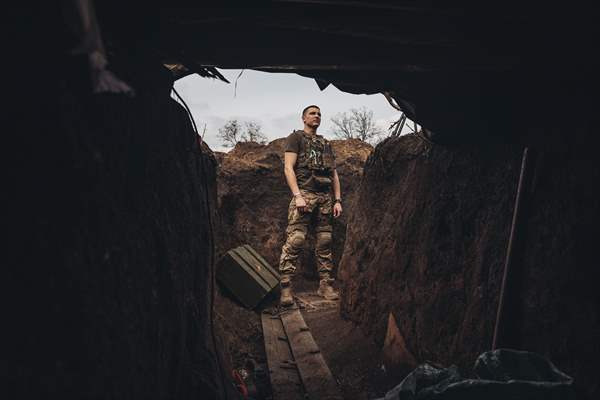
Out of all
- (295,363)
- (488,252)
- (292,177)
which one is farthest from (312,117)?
(488,252)

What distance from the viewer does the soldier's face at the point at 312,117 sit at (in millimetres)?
5430

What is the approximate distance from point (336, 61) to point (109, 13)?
1.03 metres

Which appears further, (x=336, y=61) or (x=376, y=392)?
(x=376, y=392)

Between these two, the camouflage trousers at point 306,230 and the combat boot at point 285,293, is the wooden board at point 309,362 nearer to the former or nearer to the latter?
the combat boot at point 285,293

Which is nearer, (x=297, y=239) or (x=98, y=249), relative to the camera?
(x=98, y=249)

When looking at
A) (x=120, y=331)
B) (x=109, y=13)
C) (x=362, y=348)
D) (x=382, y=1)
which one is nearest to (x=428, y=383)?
(x=120, y=331)

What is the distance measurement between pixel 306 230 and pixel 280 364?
2.20 m

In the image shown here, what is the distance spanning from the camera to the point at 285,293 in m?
5.22

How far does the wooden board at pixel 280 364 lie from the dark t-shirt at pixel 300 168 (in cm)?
175

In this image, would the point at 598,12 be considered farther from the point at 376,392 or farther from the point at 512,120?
the point at 376,392

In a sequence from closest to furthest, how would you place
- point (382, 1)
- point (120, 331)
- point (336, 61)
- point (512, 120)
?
point (120, 331) < point (382, 1) < point (336, 61) < point (512, 120)

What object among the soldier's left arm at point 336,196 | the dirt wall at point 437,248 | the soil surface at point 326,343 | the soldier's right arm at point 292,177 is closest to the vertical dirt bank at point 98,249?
the soil surface at point 326,343

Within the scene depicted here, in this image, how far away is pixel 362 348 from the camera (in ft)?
11.6

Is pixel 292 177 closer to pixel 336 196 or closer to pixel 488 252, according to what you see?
pixel 336 196
